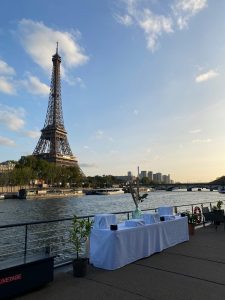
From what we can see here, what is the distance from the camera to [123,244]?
26.8 feet

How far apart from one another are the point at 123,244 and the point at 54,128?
128863mm

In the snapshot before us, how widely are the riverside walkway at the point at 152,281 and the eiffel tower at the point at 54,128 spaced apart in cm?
12859

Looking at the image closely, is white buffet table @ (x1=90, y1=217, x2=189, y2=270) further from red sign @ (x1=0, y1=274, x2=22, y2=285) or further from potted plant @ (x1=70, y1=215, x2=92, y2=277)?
red sign @ (x1=0, y1=274, x2=22, y2=285)

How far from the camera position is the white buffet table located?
7934 mm

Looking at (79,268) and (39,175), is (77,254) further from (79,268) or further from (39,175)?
(39,175)

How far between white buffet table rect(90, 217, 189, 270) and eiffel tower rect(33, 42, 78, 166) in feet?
419

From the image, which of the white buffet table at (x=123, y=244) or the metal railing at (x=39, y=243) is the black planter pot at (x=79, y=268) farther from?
the white buffet table at (x=123, y=244)

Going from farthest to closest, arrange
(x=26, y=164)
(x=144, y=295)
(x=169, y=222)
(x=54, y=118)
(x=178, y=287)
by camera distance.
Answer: (x=54, y=118) < (x=26, y=164) < (x=169, y=222) < (x=178, y=287) < (x=144, y=295)

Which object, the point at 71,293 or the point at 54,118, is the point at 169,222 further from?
the point at 54,118

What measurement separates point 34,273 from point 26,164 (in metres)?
125

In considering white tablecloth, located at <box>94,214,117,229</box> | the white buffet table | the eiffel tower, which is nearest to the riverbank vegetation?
the eiffel tower

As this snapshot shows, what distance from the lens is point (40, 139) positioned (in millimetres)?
139625

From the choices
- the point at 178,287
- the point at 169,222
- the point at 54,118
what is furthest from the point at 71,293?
the point at 54,118

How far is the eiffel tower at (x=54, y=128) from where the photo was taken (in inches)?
5374
